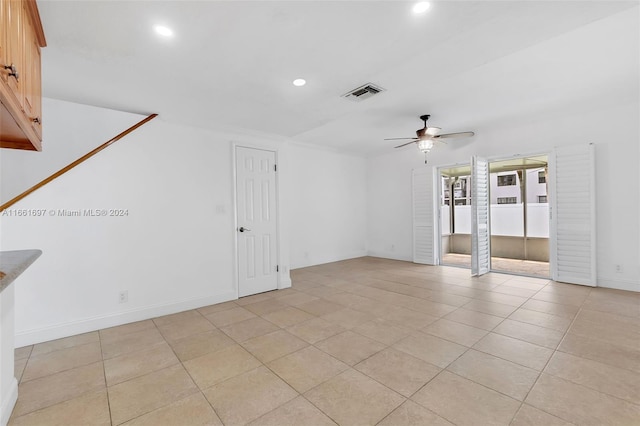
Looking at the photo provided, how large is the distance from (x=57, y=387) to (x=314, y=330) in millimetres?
2064

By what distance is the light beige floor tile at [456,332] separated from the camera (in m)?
2.59

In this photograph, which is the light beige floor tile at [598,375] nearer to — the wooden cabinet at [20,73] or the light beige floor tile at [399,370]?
the light beige floor tile at [399,370]

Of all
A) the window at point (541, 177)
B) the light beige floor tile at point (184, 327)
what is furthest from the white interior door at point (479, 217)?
the light beige floor tile at point (184, 327)

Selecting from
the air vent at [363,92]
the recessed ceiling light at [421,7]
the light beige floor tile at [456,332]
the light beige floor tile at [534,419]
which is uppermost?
the recessed ceiling light at [421,7]

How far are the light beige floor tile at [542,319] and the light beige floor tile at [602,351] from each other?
241 millimetres

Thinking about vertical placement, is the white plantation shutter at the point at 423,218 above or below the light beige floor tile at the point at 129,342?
above

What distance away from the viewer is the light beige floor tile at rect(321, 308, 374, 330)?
9.97 feet

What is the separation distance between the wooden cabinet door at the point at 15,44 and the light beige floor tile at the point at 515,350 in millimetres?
3639

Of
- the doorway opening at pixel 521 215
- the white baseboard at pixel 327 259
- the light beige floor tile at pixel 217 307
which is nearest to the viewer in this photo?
the light beige floor tile at pixel 217 307

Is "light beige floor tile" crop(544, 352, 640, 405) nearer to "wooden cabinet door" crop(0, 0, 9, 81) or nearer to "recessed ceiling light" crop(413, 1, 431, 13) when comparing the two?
"recessed ceiling light" crop(413, 1, 431, 13)

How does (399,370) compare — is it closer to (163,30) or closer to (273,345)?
(273,345)

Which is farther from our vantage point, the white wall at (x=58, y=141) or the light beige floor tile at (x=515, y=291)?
the light beige floor tile at (x=515, y=291)

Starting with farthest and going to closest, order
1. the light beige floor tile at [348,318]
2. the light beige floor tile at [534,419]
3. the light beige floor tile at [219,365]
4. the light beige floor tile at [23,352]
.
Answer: the light beige floor tile at [348,318]
the light beige floor tile at [23,352]
the light beige floor tile at [219,365]
the light beige floor tile at [534,419]

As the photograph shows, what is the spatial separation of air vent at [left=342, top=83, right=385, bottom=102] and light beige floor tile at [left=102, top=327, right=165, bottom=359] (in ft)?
10.4
